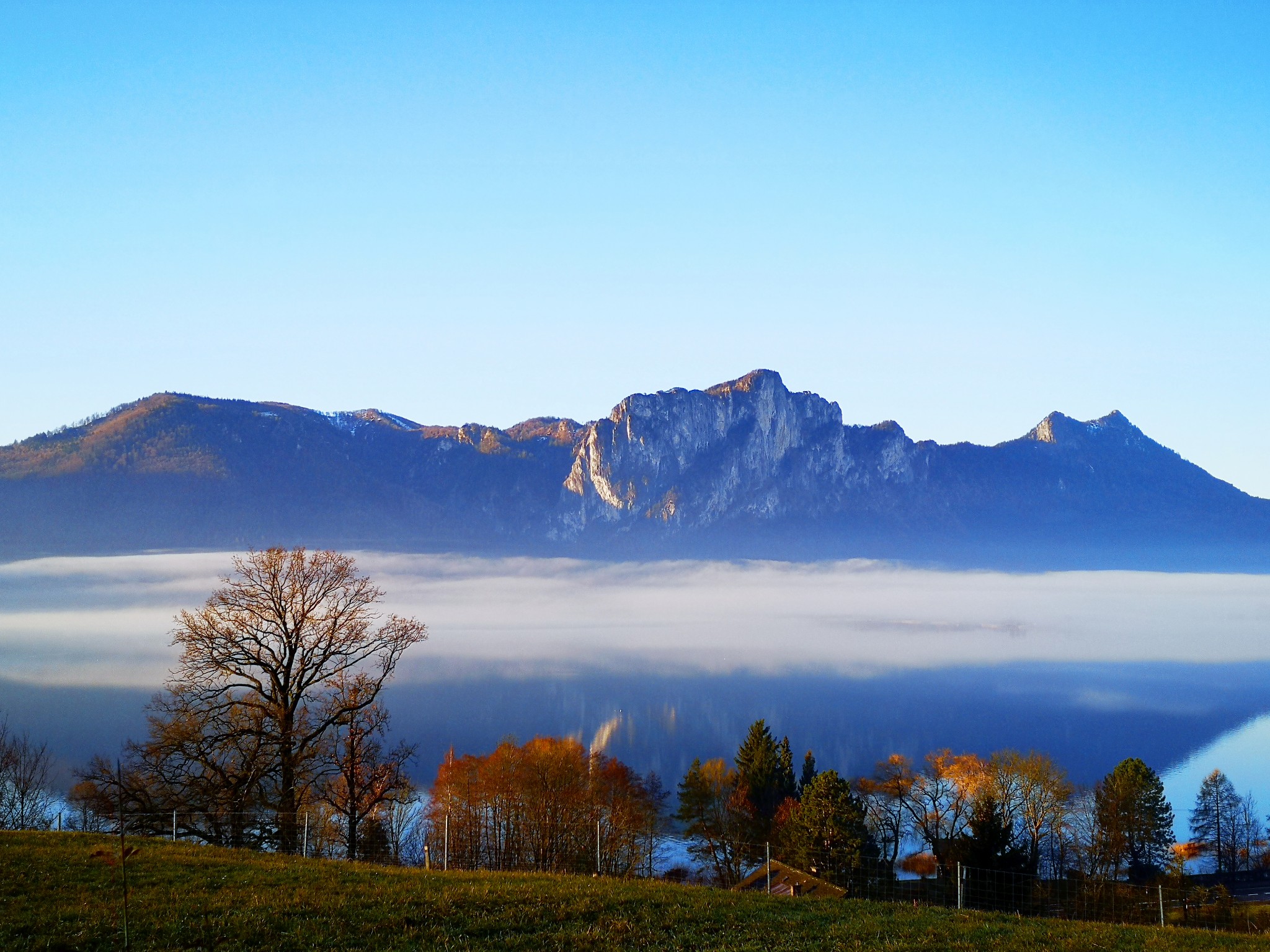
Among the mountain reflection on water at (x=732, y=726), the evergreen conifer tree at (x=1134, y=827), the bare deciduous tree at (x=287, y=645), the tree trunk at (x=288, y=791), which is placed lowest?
the mountain reflection on water at (x=732, y=726)

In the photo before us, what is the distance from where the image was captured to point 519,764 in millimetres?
65875

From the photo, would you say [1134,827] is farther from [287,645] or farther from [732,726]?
[732,726]

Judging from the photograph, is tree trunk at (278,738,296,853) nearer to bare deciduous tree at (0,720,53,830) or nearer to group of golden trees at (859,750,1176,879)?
bare deciduous tree at (0,720,53,830)

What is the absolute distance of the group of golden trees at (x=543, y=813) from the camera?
138ft

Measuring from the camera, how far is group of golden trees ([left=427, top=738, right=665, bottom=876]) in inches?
1660

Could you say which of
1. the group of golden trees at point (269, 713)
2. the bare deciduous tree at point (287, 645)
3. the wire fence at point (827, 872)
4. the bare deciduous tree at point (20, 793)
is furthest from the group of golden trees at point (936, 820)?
the bare deciduous tree at point (20, 793)

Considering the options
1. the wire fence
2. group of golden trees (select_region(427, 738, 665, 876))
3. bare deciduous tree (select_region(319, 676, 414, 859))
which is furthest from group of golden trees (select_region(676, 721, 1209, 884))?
bare deciduous tree (select_region(319, 676, 414, 859))

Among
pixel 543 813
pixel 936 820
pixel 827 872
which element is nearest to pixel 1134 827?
pixel 936 820

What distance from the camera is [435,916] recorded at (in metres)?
14.8

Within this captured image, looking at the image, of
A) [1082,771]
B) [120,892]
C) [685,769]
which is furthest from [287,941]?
[1082,771]

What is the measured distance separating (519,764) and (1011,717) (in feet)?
451

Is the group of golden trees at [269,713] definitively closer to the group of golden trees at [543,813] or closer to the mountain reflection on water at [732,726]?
the group of golden trees at [543,813]

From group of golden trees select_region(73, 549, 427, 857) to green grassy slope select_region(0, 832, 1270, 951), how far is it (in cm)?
1059

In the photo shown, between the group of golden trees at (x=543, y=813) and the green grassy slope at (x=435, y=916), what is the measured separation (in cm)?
1532
